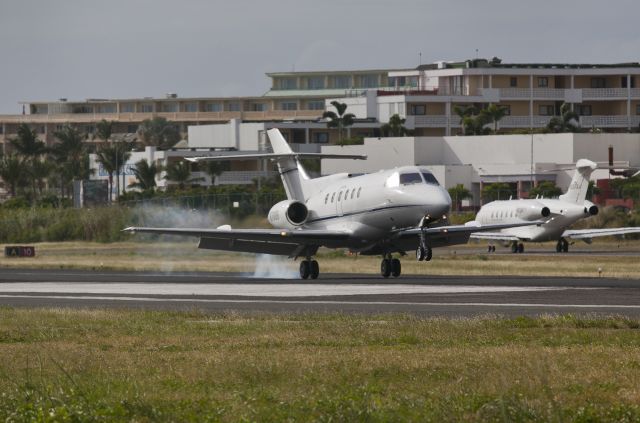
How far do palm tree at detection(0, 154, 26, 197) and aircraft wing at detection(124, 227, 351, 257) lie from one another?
12291 cm

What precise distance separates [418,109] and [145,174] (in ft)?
104

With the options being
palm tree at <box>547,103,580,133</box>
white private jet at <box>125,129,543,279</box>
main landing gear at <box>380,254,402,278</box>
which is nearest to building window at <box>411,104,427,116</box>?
palm tree at <box>547,103,580,133</box>

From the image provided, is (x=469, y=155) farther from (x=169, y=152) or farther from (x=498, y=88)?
(x=169, y=152)

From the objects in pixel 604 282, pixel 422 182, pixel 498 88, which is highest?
pixel 498 88

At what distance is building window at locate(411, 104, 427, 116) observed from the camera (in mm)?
156125

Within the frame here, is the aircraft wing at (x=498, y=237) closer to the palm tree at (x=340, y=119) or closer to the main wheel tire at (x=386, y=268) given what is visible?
the main wheel tire at (x=386, y=268)

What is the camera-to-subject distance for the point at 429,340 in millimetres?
24281

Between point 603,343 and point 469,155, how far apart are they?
10465 centimetres

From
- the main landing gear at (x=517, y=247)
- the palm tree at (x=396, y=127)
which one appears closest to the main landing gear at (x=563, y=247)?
the main landing gear at (x=517, y=247)

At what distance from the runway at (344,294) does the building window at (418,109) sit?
104m

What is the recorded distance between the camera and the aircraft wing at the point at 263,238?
49.1 m

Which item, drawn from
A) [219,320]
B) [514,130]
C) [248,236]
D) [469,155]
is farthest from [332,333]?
[514,130]

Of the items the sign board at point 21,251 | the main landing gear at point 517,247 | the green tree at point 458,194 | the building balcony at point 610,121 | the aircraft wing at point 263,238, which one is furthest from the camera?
the building balcony at point 610,121

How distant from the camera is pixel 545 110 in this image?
157125 millimetres
